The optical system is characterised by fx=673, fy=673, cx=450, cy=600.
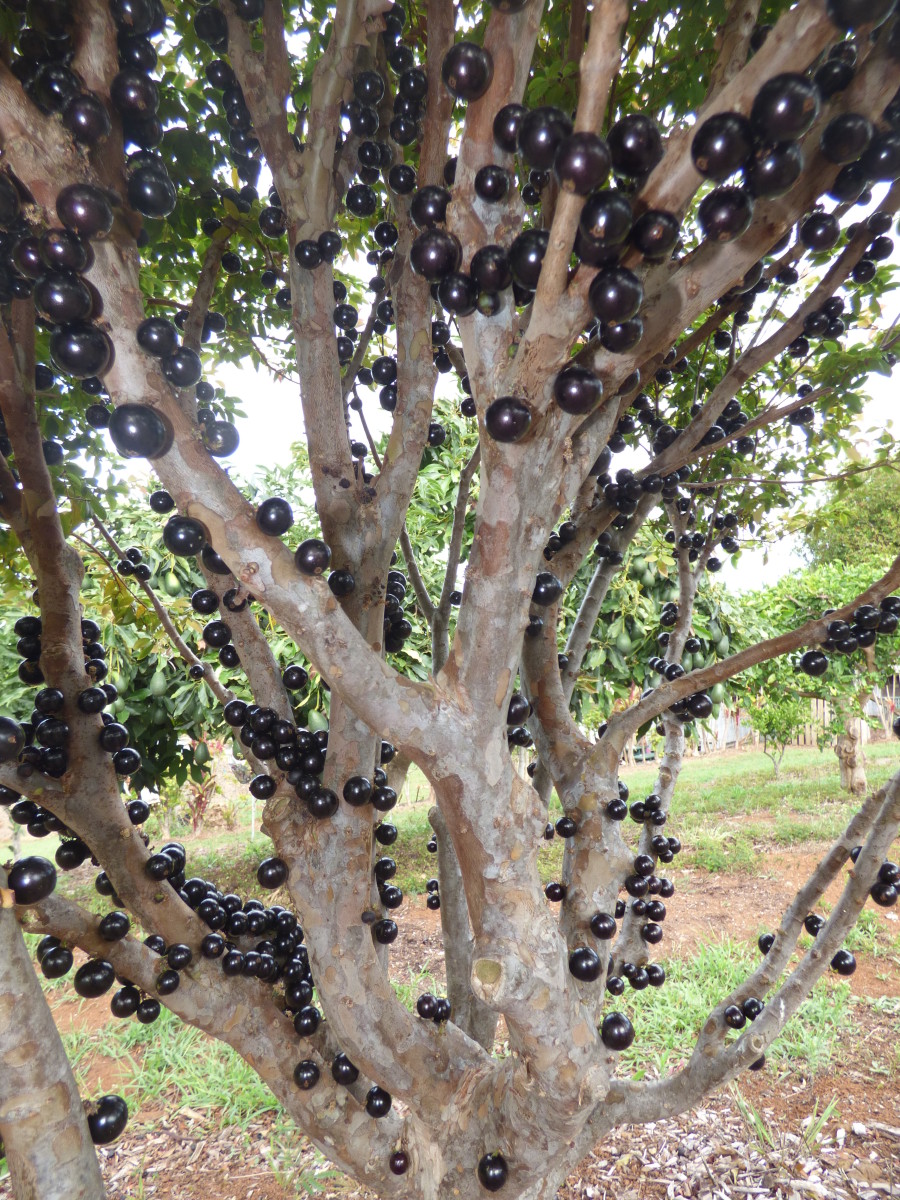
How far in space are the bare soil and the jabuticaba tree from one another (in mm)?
1170

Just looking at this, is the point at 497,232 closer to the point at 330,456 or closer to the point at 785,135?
the point at 785,135

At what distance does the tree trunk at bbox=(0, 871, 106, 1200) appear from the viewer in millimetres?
1262

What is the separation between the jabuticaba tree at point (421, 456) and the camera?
138 cm

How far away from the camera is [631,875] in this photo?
2.62 meters

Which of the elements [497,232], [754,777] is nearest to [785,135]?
[497,232]

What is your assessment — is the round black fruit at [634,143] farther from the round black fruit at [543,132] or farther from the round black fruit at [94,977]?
the round black fruit at [94,977]

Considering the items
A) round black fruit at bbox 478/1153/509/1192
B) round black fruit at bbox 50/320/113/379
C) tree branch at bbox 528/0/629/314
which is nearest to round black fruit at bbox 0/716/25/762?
round black fruit at bbox 50/320/113/379

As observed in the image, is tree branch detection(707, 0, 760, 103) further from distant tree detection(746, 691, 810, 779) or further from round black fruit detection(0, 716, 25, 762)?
distant tree detection(746, 691, 810, 779)

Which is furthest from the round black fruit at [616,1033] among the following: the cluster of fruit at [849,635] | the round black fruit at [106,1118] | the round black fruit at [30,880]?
the round black fruit at [30,880]

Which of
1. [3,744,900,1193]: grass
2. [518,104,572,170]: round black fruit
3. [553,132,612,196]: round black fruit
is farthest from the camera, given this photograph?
[3,744,900,1193]: grass

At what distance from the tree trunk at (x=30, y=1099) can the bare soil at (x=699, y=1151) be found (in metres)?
2.62

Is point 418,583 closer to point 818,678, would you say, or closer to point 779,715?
point 818,678

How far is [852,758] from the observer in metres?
9.62

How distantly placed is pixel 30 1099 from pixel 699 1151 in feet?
11.1
